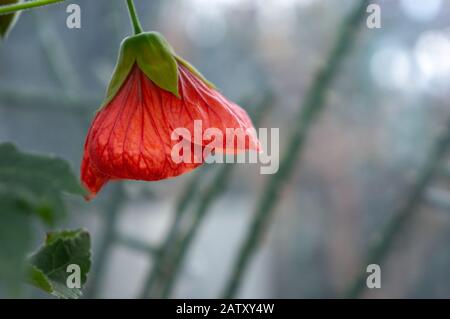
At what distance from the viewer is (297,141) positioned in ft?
2.16

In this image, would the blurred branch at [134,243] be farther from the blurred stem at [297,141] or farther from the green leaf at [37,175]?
the green leaf at [37,175]

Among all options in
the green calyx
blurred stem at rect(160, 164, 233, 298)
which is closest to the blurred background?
blurred stem at rect(160, 164, 233, 298)

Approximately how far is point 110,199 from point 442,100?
115 centimetres

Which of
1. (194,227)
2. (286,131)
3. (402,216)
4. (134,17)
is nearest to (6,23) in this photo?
(134,17)

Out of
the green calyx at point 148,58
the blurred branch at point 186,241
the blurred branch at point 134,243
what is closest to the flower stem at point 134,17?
the green calyx at point 148,58

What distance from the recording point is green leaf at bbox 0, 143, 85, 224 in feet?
0.75

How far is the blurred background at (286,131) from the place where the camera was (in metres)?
0.88

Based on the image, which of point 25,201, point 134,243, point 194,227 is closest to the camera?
point 25,201

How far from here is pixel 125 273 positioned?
8.07ft

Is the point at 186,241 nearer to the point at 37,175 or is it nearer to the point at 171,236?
the point at 171,236

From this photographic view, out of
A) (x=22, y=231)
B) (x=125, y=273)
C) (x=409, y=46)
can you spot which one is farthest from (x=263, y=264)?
(x=22, y=231)

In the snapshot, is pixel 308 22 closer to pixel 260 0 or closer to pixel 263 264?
pixel 260 0

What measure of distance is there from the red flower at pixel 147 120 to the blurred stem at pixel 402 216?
40cm

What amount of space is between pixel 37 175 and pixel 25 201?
0.01 metres
